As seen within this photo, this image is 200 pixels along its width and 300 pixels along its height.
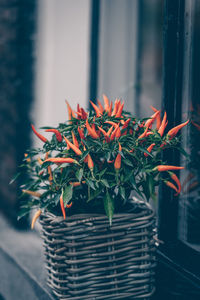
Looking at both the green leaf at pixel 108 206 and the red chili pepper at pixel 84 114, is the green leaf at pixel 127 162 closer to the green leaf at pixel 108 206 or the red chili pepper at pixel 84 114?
the green leaf at pixel 108 206

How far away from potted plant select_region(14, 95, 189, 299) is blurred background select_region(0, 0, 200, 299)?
292mm

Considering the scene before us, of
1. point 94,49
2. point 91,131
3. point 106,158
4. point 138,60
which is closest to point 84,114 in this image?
point 91,131

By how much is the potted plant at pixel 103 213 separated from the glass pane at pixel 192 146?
288mm

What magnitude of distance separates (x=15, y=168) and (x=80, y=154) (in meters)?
1.70

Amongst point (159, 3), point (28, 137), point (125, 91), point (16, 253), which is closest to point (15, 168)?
point (28, 137)

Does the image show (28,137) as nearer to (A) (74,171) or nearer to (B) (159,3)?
(B) (159,3)

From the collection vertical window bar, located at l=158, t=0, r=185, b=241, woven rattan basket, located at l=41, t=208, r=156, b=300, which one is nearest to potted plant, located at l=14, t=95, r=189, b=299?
woven rattan basket, located at l=41, t=208, r=156, b=300

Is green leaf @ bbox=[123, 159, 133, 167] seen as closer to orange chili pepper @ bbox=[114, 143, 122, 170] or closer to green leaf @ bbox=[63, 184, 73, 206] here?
orange chili pepper @ bbox=[114, 143, 122, 170]

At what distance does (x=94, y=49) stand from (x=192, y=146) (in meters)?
0.96

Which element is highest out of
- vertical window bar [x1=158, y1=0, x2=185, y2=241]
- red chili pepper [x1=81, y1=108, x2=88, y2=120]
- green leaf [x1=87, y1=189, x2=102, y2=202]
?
vertical window bar [x1=158, y1=0, x2=185, y2=241]

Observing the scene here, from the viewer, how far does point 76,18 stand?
7.85 ft

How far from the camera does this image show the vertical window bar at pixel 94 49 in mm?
2338

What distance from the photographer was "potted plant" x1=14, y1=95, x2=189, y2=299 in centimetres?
139

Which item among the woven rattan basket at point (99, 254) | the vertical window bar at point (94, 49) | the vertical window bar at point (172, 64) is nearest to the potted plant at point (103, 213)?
the woven rattan basket at point (99, 254)
